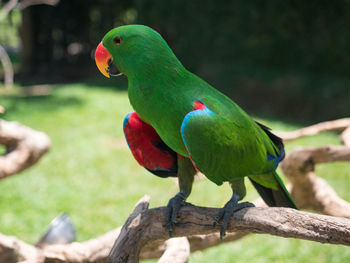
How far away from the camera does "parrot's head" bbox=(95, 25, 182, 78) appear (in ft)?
3.70

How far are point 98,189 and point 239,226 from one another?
97.6 inches

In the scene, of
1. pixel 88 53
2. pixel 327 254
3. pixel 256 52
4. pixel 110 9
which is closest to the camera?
pixel 327 254

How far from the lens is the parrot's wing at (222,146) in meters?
1.06

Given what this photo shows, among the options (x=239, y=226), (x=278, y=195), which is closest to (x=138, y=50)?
(x=239, y=226)

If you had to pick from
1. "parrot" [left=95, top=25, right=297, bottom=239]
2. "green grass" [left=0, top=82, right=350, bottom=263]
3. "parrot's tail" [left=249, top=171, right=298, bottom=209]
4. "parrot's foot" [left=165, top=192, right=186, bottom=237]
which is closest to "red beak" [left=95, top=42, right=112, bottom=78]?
"parrot" [left=95, top=25, right=297, bottom=239]

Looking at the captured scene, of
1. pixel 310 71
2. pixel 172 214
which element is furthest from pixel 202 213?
pixel 310 71

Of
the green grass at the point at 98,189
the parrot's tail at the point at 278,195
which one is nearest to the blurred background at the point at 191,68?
the green grass at the point at 98,189

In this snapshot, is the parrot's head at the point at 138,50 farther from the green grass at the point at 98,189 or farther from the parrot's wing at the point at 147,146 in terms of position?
the green grass at the point at 98,189

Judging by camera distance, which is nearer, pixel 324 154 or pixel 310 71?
pixel 324 154

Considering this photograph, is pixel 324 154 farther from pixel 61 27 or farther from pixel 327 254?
pixel 61 27

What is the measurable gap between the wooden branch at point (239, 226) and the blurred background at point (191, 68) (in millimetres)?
1431

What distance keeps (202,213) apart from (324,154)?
91cm

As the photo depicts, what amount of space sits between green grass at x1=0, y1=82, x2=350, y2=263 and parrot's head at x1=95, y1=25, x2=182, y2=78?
1.76 meters

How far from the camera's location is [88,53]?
8828 mm
